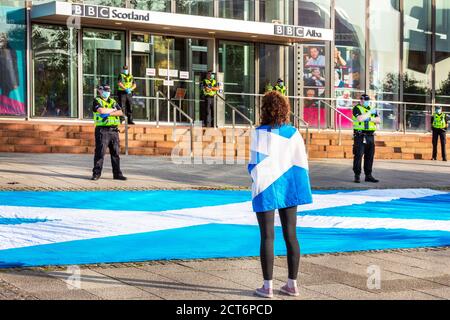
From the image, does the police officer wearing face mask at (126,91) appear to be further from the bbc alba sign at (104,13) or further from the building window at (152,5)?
the building window at (152,5)

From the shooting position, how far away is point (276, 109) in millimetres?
7203

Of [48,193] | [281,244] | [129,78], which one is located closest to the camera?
[281,244]

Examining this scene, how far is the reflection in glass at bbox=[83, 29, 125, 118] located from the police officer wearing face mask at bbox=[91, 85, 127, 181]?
38.1 ft

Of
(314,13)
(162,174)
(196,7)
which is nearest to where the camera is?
(162,174)

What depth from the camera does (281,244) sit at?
10.2 meters

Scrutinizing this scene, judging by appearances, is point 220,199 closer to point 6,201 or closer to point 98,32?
point 6,201

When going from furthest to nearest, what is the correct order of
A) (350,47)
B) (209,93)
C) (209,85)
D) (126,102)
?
(350,47) < (209,93) < (209,85) < (126,102)

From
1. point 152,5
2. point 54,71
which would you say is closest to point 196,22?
point 152,5

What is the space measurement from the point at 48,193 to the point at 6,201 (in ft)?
4.41

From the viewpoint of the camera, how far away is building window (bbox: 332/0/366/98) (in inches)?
1412

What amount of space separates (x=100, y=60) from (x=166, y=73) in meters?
2.62

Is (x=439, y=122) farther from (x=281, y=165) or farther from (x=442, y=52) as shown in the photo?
(x=281, y=165)

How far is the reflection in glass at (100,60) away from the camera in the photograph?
2866 centimetres
